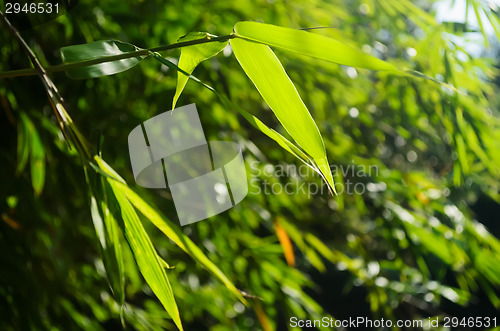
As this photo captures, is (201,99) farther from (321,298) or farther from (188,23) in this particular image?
(321,298)

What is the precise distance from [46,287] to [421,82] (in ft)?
2.67

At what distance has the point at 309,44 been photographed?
332 mm

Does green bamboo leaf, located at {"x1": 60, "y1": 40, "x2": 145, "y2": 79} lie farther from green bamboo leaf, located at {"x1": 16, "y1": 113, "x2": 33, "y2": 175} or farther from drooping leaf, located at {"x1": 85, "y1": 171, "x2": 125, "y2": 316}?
green bamboo leaf, located at {"x1": 16, "y1": 113, "x2": 33, "y2": 175}

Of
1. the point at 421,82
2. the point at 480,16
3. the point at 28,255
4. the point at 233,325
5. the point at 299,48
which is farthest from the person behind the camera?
the point at 233,325

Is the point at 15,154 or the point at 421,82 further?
the point at 421,82

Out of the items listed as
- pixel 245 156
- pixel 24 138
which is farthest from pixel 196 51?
pixel 245 156

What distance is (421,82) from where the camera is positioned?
44.4 inches

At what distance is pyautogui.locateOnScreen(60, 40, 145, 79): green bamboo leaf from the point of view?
0.35 meters

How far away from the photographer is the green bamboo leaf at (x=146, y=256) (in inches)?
16.5

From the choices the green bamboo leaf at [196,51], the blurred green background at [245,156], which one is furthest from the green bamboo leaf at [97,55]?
the blurred green background at [245,156]

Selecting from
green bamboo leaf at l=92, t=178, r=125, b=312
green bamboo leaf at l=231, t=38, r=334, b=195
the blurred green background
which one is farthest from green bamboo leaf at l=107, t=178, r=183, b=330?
the blurred green background

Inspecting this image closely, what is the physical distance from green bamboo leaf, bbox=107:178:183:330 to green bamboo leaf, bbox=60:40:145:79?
0.09 meters

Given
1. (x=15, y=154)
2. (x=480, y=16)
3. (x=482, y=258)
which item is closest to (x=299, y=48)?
(x=480, y=16)

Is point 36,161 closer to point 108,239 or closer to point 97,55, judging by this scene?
point 108,239
